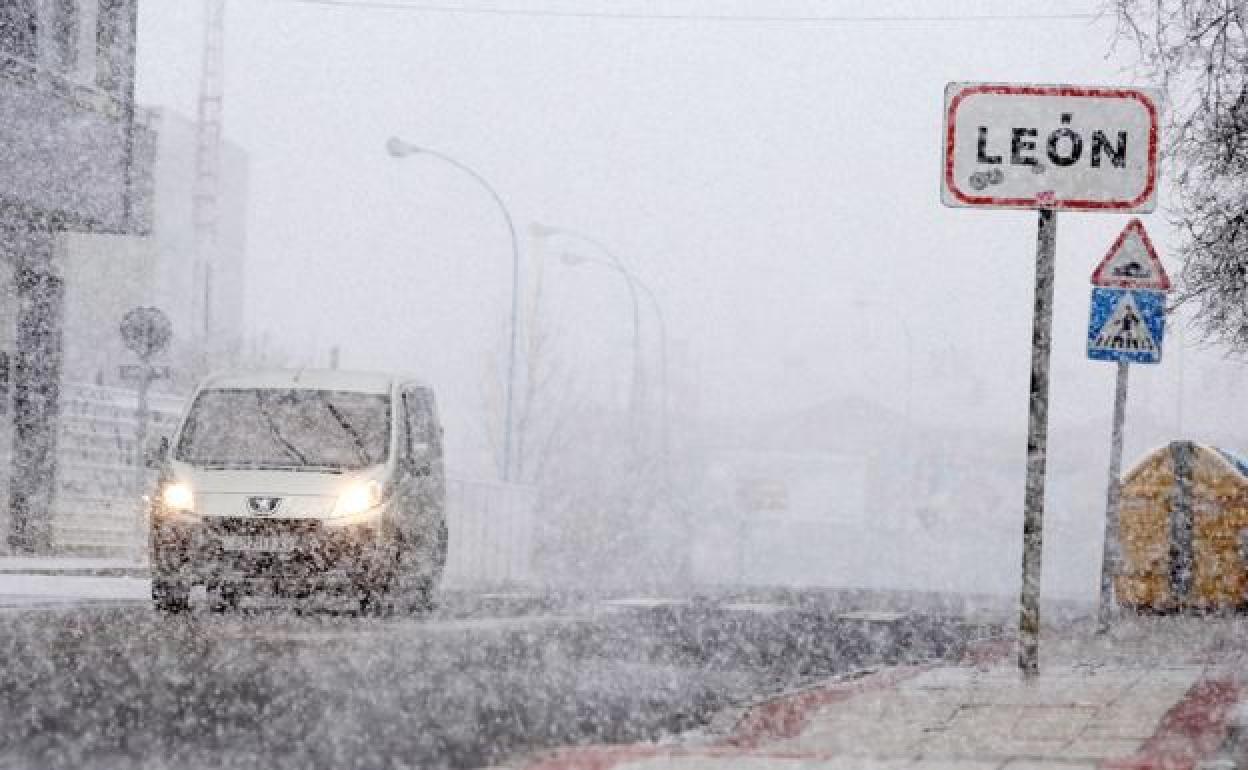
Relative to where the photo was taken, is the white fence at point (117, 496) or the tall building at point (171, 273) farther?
the tall building at point (171, 273)

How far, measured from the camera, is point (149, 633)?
1282cm

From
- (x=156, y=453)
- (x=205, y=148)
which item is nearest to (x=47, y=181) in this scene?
(x=156, y=453)

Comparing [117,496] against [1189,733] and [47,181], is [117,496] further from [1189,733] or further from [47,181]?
[1189,733]

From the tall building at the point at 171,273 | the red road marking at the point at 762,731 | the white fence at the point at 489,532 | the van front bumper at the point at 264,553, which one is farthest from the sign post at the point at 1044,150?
the tall building at the point at 171,273

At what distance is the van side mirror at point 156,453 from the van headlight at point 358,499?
4.72 feet

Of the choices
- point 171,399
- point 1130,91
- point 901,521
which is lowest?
point 901,521

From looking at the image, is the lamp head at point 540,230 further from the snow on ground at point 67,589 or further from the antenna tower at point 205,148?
the antenna tower at point 205,148

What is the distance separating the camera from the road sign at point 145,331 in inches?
1016

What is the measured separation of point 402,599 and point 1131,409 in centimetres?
9245

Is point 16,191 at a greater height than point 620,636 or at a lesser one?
greater

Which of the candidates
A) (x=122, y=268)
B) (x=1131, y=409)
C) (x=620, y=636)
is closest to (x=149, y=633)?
(x=620, y=636)

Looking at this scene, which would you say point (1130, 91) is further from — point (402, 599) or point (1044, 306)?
point (402, 599)

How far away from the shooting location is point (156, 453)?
16.1 meters

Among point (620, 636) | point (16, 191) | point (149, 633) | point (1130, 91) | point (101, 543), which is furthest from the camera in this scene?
point (101, 543)
